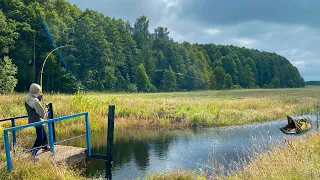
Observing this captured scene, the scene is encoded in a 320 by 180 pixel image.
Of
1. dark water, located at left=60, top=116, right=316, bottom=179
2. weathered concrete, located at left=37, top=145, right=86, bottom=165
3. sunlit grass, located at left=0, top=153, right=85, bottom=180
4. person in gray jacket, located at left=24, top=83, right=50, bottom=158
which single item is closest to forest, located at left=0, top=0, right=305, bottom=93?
dark water, located at left=60, top=116, right=316, bottom=179

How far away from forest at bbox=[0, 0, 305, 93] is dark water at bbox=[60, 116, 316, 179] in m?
Result: 8.09

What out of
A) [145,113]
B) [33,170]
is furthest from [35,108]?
[145,113]

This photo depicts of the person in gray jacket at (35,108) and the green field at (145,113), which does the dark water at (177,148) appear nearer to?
the green field at (145,113)

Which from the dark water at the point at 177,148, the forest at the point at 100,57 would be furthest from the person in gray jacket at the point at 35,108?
the forest at the point at 100,57

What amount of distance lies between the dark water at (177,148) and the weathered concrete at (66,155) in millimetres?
2015

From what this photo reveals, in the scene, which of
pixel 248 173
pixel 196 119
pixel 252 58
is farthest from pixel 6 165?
pixel 252 58

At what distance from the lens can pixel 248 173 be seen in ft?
29.2

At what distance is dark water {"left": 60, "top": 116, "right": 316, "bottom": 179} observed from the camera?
13.2 m

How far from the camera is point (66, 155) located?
31.9 feet

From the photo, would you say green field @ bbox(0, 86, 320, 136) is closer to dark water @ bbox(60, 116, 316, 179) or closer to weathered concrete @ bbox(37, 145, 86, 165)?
dark water @ bbox(60, 116, 316, 179)

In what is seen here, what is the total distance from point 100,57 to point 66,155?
61228 millimetres

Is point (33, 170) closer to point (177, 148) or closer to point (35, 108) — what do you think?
point (35, 108)

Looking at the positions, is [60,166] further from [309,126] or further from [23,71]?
[23,71]

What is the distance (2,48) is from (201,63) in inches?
2640
